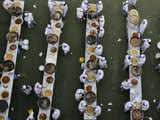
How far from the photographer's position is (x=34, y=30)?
31.0 feet

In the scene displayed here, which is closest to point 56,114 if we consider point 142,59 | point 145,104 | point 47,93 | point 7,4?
point 47,93

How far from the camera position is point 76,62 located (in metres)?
8.91

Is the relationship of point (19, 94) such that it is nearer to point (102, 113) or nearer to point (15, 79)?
point (15, 79)

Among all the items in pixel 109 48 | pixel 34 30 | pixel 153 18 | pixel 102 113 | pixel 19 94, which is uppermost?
pixel 153 18

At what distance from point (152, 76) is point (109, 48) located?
6.65 ft

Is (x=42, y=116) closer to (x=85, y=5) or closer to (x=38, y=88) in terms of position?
(x=38, y=88)

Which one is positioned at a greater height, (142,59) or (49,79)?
(142,59)

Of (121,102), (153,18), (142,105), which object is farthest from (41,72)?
(153,18)

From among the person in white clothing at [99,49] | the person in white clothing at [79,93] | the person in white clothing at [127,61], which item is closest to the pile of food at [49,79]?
the person in white clothing at [79,93]

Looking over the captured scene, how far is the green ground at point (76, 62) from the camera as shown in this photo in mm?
8125

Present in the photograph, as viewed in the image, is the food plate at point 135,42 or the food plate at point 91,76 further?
the food plate at point 135,42

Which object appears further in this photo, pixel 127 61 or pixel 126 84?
pixel 127 61

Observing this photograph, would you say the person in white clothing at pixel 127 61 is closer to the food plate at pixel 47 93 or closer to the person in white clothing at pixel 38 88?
the food plate at pixel 47 93

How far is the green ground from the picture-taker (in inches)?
320
